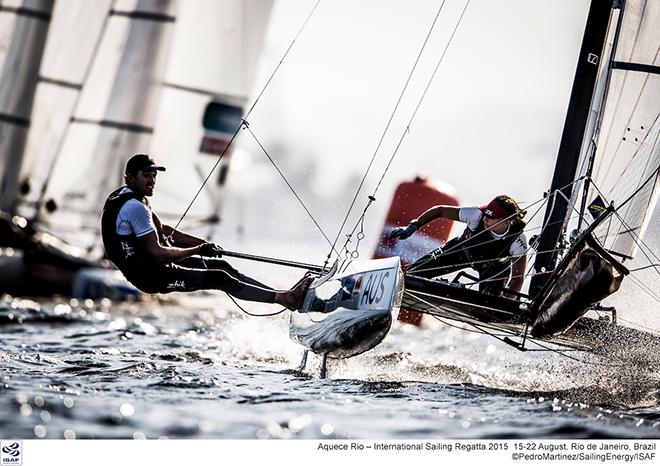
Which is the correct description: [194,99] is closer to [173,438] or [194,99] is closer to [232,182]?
[232,182]

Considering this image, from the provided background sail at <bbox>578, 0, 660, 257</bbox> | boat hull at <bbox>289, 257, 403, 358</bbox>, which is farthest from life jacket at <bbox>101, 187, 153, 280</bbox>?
background sail at <bbox>578, 0, 660, 257</bbox>

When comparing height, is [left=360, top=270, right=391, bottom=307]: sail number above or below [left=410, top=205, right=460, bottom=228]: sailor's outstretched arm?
below

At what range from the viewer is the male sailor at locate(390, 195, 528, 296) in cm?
497

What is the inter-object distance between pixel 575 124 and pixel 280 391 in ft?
6.49

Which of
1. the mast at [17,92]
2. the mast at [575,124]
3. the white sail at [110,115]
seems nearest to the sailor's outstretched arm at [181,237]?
the mast at [575,124]

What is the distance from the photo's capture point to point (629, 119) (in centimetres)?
521

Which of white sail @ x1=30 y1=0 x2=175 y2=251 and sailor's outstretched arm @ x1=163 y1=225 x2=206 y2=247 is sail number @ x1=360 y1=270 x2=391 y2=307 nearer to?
sailor's outstretched arm @ x1=163 y1=225 x2=206 y2=247

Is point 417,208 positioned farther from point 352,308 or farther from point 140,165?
point 140,165

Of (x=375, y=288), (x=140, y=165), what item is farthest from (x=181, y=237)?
(x=375, y=288)

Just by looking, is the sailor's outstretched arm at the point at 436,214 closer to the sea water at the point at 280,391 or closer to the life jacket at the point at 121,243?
the sea water at the point at 280,391

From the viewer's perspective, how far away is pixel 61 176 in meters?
10.4
